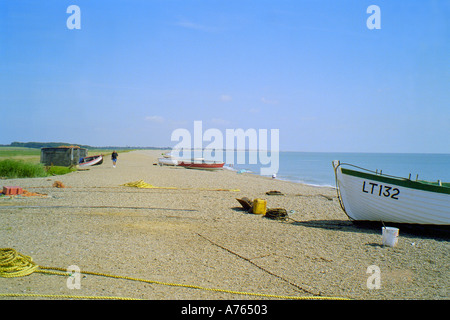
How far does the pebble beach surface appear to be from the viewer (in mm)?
4922

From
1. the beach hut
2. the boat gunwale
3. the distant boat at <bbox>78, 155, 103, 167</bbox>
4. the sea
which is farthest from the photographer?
the sea

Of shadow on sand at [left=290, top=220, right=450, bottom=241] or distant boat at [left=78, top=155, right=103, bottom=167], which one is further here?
distant boat at [left=78, top=155, right=103, bottom=167]

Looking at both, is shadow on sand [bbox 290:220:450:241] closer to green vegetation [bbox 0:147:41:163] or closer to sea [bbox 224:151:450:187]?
sea [bbox 224:151:450:187]

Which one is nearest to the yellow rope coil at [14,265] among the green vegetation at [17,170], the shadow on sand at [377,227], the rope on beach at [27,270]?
the rope on beach at [27,270]

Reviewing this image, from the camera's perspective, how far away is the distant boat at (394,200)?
8.71 metres

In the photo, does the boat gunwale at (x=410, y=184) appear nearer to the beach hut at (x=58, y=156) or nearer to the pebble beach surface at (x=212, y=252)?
the pebble beach surface at (x=212, y=252)

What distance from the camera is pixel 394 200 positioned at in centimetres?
913

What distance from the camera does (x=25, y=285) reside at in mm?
4691

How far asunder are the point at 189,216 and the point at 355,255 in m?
5.21

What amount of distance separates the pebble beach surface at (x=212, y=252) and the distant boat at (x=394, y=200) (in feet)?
1.61

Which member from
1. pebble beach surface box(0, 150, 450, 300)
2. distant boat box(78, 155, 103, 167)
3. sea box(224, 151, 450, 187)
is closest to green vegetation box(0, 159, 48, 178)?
pebble beach surface box(0, 150, 450, 300)

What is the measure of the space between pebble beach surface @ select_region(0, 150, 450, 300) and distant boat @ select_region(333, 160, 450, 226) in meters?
0.49

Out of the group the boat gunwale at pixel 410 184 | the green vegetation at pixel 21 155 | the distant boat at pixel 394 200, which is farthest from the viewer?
the green vegetation at pixel 21 155

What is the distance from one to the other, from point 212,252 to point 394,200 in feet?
18.3
